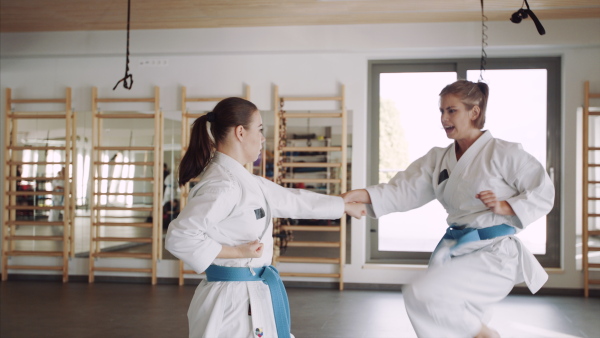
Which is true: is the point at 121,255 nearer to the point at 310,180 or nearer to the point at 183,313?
A: the point at 183,313

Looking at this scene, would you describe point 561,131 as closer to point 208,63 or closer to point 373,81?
point 373,81

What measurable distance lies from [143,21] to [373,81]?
7.74 ft

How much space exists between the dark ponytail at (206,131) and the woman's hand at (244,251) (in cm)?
32

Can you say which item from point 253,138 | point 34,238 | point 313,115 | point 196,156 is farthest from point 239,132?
point 34,238

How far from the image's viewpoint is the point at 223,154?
6.64ft

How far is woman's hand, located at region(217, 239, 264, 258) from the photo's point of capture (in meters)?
1.83

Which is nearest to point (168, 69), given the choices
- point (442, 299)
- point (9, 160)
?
point (9, 160)

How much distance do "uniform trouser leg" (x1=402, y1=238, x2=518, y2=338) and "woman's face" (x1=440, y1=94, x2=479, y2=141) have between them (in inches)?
20.9

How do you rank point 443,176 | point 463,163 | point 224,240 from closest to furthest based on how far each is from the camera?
point 224,240
point 463,163
point 443,176

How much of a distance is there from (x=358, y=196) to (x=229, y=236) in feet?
3.03

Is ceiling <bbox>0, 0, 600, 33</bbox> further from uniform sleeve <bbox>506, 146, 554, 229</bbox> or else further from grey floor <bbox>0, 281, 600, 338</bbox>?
uniform sleeve <bbox>506, 146, 554, 229</bbox>

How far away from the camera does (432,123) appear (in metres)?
5.82

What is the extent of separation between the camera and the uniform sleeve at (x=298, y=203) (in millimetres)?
2186

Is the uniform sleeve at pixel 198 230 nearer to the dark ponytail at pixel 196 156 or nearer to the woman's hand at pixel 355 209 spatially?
the dark ponytail at pixel 196 156
